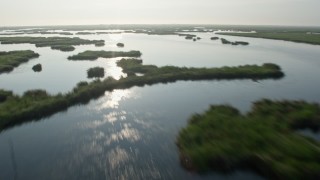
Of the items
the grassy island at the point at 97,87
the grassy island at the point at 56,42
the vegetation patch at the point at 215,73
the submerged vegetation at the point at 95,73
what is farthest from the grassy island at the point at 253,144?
the grassy island at the point at 56,42

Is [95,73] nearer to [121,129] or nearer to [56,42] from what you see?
[121,129]

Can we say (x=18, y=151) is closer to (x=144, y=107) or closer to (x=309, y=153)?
(x=144, y=107)

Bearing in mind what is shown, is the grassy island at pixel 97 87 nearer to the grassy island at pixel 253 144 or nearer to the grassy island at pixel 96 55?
the grassy island at pixel 96 55

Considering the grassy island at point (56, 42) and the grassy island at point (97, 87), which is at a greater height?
the grassy island at point (97, 87)

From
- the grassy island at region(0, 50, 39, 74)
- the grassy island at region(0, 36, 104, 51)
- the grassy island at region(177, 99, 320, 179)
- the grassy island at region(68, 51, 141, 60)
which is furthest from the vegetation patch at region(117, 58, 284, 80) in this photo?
the grassy island at region(0, 36, 104, 51)

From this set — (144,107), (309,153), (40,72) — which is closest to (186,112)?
(144,107)

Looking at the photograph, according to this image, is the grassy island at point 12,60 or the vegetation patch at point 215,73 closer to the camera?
the vegetation patch at point 215,73

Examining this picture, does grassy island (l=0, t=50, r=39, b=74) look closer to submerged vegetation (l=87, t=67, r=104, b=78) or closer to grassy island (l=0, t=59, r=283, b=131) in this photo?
submerged vegetation (l=87, t=67, r=104, b=78)

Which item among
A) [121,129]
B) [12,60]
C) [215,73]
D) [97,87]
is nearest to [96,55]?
[12,60]
